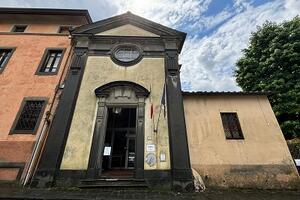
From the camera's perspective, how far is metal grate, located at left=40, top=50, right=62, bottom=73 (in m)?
12.0

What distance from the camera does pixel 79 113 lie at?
32.3ft

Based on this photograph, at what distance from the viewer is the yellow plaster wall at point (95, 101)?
888cm

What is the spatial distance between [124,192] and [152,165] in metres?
1.78

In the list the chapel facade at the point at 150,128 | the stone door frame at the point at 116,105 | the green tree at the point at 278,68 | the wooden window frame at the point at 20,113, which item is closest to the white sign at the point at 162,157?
the chapel facade at the point at 150,128

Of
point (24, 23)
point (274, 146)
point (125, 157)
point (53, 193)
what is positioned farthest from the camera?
point (24, 23)

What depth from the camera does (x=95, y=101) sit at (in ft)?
33.6

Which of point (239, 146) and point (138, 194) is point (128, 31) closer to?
point (239, 146)

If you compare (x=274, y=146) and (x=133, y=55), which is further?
(x=133, y=55)

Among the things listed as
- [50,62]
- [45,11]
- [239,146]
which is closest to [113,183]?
[239,146]

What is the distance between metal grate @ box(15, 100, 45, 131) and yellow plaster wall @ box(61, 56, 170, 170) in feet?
7.25

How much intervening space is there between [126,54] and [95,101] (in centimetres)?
371

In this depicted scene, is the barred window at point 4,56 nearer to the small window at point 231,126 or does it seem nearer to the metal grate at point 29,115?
the metal grate at point 29,115

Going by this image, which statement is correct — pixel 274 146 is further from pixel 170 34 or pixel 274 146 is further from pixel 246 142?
pixel 170 34

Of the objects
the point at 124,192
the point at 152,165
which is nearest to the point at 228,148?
the point at 152,165
